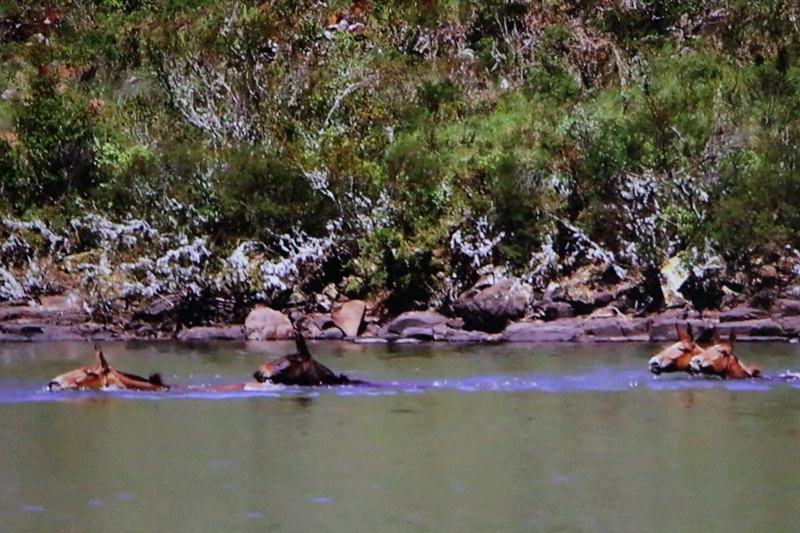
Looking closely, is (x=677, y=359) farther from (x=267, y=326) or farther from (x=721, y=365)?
(x=267, y=326)

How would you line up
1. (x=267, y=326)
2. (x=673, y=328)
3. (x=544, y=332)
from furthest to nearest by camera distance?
(x=267, y=326), (x=544, y=332), (x=673, y=328)

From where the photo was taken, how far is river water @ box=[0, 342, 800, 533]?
16031mm

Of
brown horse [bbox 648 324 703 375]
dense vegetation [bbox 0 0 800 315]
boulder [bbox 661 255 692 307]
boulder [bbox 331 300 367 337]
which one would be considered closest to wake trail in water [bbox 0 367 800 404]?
brown horse [bbox 648 324 703 375]

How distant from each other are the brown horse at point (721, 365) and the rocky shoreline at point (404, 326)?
913cm

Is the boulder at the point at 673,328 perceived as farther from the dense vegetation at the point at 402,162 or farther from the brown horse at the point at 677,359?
the brown horse at the point at 677,359

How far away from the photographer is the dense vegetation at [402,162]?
140 ft

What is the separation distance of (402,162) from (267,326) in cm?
790

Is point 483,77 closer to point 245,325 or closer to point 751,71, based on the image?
point 751,71

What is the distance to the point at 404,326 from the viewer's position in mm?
39344

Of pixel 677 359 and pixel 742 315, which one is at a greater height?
pixel 742 315

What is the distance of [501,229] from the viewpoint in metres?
43.4

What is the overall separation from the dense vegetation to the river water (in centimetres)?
1169

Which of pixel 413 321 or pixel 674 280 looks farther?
pixel 674 280

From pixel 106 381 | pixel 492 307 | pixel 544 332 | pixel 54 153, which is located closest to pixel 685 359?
pixel 106 381
